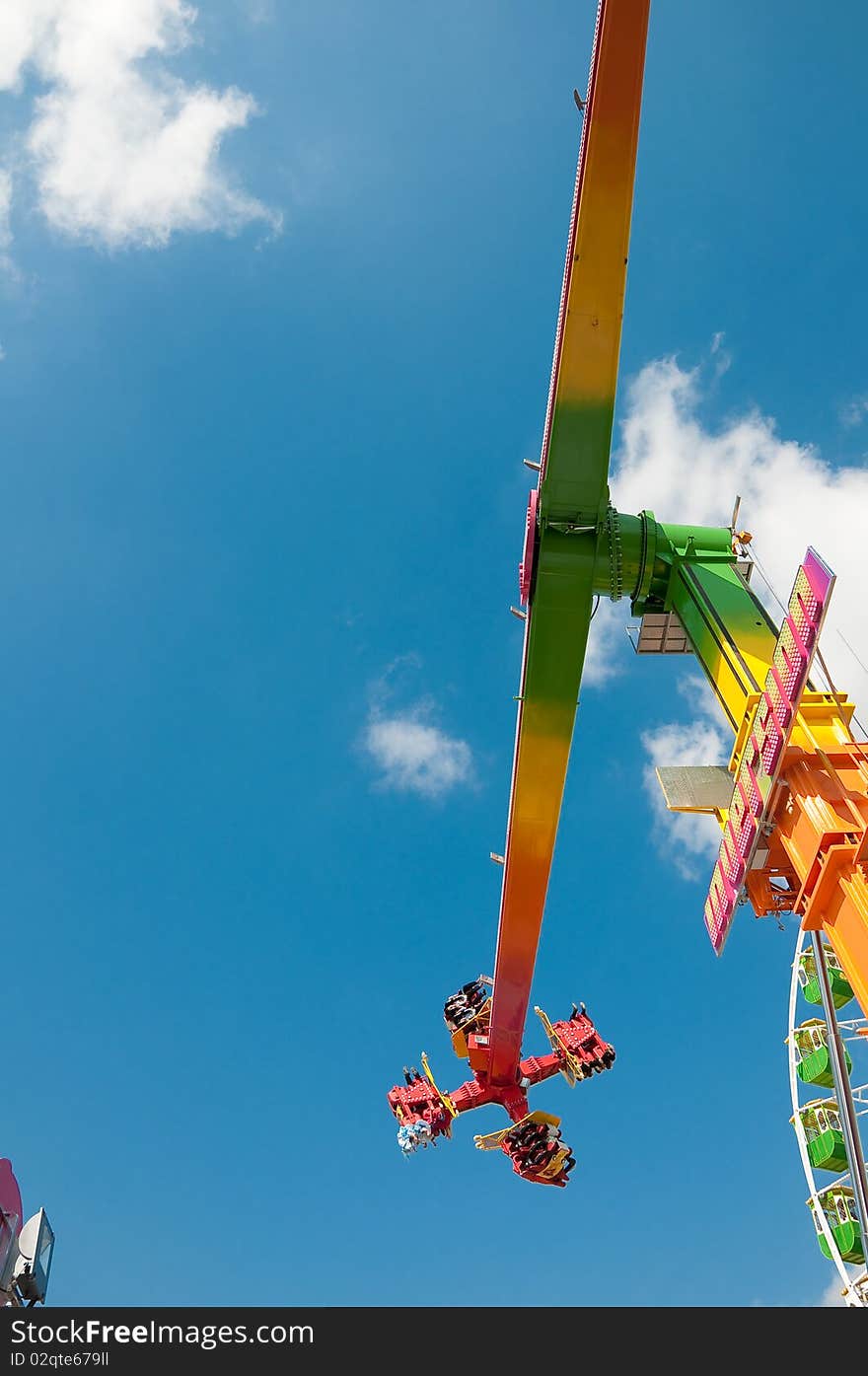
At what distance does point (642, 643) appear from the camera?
1184 centimetres

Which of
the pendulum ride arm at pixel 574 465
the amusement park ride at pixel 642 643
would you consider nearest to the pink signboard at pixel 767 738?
the amusement park ride at pixel 642 643

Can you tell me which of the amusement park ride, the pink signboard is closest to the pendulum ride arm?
the amusement park ride

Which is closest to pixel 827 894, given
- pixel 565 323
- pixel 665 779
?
pixel 665 779

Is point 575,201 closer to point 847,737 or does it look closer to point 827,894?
point 847,737

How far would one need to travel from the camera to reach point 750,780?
7.86m

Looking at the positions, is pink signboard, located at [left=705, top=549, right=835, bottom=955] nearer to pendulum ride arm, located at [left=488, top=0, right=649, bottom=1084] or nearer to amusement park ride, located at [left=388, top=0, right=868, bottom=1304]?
amusement park ride, located at [left=388, top=0, right=868, bottom=1304]

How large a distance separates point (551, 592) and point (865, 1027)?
1532cm

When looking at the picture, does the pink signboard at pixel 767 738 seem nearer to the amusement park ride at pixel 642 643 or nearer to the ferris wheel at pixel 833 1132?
the amusement park ride at pixel 642 643

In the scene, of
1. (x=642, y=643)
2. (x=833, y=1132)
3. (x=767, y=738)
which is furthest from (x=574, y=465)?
(x=833, y=1132)

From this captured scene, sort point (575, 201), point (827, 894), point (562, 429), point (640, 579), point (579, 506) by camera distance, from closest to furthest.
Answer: point (827, 894)
point (575, 201)
point (562, 429)
point (579, 506)
point (640, 579)

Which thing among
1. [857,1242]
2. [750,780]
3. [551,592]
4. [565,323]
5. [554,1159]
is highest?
[565,323]

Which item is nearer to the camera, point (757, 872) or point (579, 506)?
point (757, 872)

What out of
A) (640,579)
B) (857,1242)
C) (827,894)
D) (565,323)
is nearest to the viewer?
(827,894)

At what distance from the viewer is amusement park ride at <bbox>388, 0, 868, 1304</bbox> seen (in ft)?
23.1
